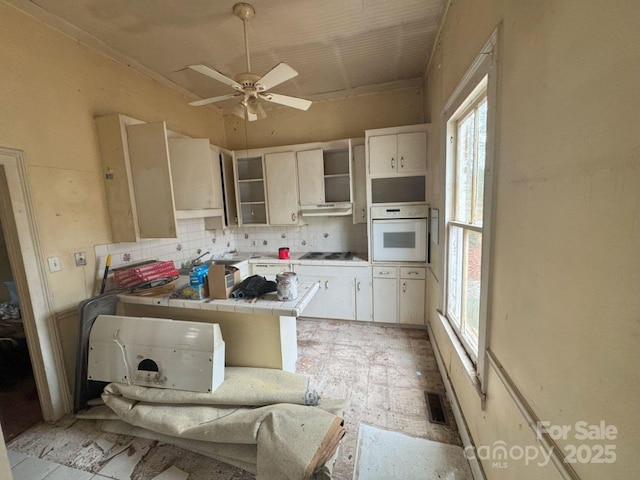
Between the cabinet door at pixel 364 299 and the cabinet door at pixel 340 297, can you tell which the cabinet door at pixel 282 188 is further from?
the cabinet door at pixel 364 299

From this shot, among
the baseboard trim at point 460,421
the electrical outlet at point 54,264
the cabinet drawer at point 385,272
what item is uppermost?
the electrical outlet at point 54,264

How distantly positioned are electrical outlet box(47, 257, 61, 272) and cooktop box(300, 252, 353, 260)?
2377 mm

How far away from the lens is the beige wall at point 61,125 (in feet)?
5.90

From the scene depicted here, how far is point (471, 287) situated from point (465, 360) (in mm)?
522

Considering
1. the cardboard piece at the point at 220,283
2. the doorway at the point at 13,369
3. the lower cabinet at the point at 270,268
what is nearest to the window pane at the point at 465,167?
the cardboard piece at the point at 220,283

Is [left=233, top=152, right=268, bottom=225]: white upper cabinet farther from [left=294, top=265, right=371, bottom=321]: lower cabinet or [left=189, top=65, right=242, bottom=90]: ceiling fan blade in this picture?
[left=189, top=65, right=242, bottom=90]: ceiling fan blade

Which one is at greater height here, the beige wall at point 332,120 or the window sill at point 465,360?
the beige wall at point 332,120

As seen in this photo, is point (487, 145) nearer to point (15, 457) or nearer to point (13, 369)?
point (15, 457)

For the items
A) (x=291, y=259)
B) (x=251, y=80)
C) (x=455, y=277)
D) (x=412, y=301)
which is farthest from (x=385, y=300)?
(x=251, y=80)

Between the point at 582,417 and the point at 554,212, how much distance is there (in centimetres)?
59

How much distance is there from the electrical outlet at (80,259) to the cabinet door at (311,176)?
7.64ft

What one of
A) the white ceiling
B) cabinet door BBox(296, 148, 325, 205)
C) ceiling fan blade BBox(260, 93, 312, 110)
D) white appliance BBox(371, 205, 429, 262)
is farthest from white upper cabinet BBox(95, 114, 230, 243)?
white appliance BBox(371, 205, 429, 262)

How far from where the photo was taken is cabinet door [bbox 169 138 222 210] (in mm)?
2807

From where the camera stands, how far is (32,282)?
1.87 m
